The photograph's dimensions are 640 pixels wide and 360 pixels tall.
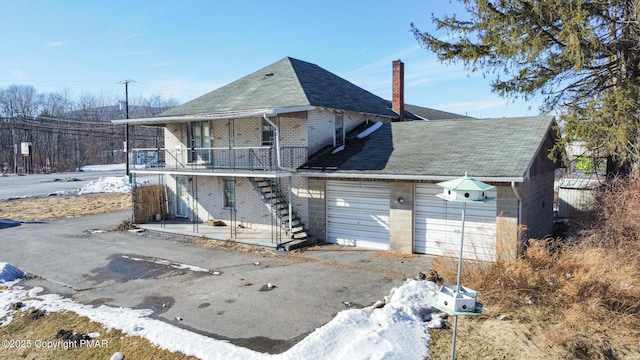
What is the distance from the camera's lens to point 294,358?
582cm

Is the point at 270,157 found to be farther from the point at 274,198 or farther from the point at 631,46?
the point at 631,46

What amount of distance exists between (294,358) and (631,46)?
13.9 m

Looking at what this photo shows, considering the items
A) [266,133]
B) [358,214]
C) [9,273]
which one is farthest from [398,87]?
[9,273]

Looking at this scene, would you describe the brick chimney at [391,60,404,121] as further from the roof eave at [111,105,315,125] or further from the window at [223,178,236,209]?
the window at [223,178,236,209]

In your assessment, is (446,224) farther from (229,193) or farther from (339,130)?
(229,193)

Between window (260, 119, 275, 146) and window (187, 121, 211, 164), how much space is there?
3021mm

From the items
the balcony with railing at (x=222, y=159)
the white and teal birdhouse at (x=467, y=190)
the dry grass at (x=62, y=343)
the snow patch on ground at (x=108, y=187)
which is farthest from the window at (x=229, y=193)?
the snow patch on ground at (x=108, y=187)

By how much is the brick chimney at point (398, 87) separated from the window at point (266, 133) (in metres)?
8.35

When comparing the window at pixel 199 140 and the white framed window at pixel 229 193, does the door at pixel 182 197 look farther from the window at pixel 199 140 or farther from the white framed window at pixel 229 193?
the white framed window at pixel 229 193

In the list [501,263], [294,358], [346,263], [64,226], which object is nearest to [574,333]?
[501,263]

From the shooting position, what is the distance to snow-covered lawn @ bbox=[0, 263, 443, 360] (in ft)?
19.6

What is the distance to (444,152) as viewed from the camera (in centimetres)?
1315

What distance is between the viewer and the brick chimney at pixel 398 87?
20730 mm

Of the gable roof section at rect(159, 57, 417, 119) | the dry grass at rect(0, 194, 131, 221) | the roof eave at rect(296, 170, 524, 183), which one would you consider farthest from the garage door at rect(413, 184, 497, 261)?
the dry grass at rect(0, 194, 131, 221)
